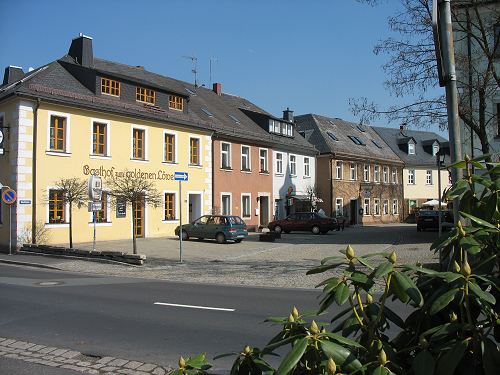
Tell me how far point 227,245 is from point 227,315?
661 inches

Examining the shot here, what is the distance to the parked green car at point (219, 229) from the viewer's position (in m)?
26.1

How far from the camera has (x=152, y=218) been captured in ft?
94.7

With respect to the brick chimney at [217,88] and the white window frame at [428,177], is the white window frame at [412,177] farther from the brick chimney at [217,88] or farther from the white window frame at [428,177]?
the brick chimney at [217,88]

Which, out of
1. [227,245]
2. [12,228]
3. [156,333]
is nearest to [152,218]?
[227,245]

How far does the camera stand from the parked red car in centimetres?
3491

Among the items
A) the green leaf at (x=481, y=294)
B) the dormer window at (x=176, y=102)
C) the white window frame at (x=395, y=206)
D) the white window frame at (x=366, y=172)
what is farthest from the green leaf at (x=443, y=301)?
the white window frame at (x=395, y=206)

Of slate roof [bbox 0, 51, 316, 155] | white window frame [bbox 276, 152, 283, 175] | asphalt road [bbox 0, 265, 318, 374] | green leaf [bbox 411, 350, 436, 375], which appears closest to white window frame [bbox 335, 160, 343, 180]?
slate roof [bbox 0, 51, 316, 155]

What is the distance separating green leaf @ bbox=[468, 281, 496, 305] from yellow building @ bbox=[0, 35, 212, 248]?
2306cm

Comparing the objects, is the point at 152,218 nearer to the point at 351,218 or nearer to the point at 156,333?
the point at 156,333

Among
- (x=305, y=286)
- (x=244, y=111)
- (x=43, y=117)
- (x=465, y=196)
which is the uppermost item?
(x=244, y=111)

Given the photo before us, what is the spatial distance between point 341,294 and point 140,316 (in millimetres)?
7208

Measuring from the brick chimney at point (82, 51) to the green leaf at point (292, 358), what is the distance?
3010 centimetres

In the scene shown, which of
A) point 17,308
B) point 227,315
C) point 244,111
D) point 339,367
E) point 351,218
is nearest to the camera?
point 339,367

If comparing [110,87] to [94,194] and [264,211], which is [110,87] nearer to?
[94,194]
